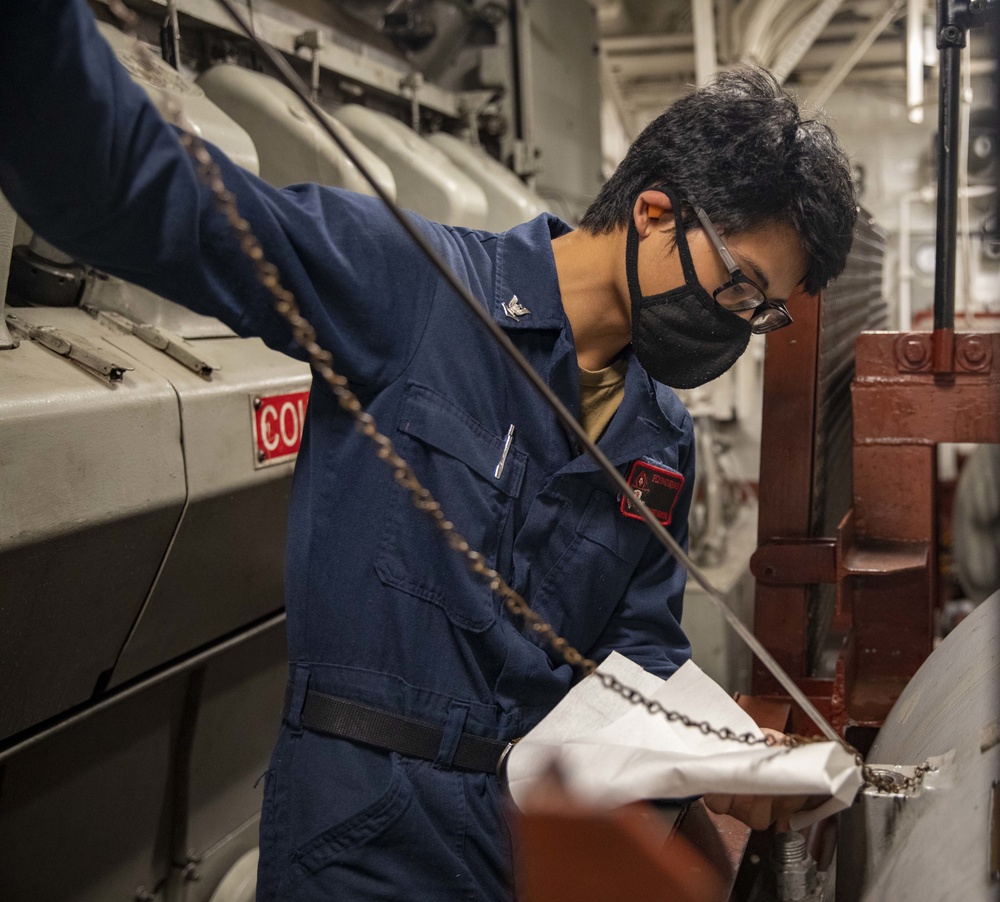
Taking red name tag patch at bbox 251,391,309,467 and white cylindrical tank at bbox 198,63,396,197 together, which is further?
white cylindrical tank at bbox 198,63,396,197

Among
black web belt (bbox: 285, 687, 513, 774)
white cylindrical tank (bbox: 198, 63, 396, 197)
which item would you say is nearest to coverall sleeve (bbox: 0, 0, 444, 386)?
black web belt (bbox: 285, 687, 513, 774)

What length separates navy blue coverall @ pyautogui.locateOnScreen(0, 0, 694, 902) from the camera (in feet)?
3.28

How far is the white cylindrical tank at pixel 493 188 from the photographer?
9.25 ft

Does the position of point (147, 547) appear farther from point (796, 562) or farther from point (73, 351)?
point (796, 562)

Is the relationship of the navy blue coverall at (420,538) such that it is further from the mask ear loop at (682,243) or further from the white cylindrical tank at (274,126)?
the white cylindrical tank at (274,126)

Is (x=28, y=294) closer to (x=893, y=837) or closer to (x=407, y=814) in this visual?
(x=407, y=814)

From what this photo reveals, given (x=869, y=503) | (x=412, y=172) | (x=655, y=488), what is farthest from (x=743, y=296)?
(x=412, y=172)

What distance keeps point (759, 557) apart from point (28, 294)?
3.98ft

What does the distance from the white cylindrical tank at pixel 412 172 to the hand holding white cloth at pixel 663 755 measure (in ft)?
5.62

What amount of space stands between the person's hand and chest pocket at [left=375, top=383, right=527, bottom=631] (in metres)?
0.30

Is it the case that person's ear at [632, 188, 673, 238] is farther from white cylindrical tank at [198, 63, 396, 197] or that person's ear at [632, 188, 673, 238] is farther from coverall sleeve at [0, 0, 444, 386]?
white cylindrical tank at [198, 63, 396, 197]

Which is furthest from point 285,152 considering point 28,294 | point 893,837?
point 893,837

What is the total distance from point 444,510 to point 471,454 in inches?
2.7

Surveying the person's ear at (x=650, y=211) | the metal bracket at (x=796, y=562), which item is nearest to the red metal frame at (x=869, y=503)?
the metal bracket at (x=796, y=562)
